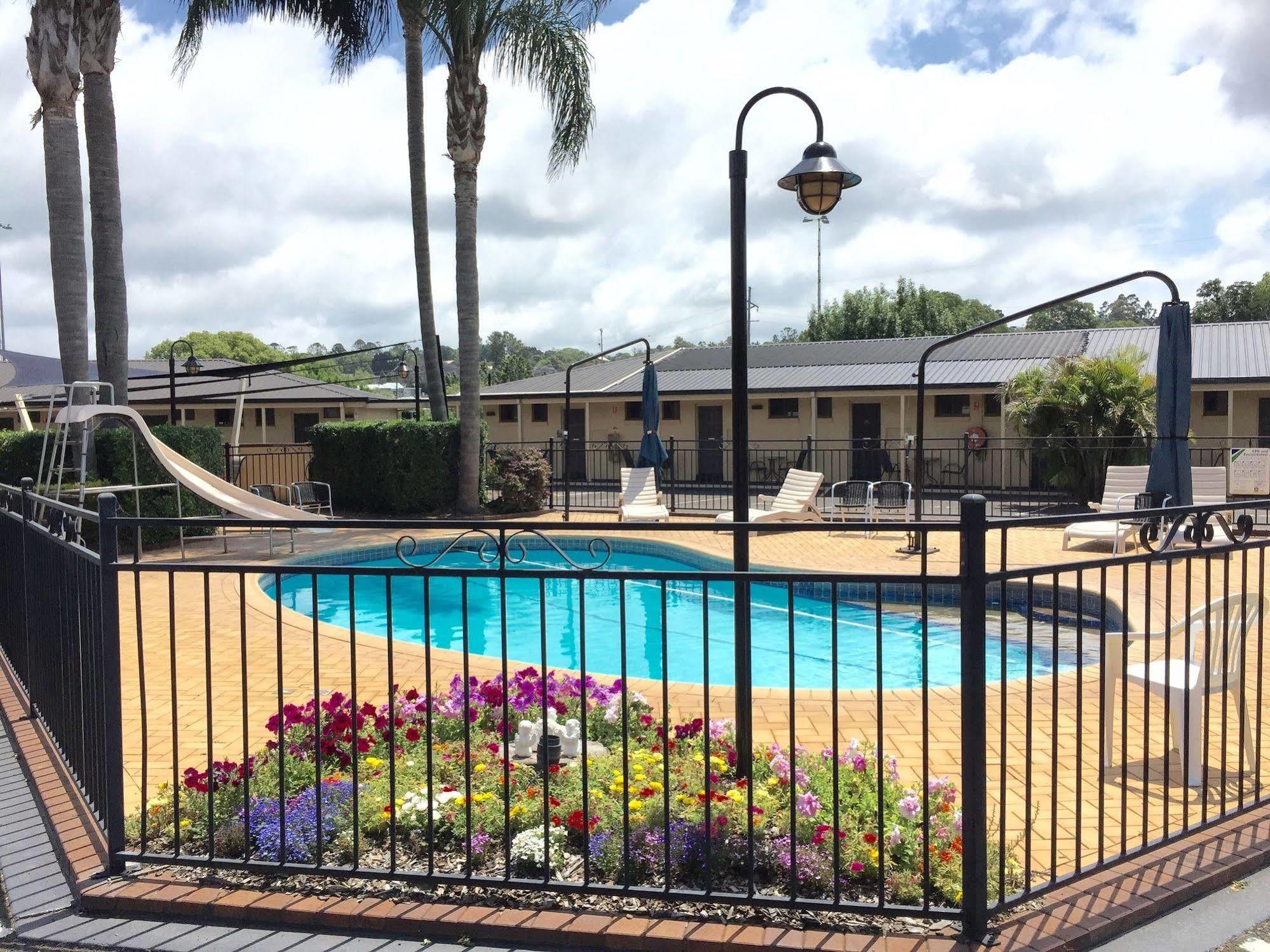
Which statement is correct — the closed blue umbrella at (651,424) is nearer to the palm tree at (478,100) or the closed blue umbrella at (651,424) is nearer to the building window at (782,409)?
the palm tree at (478,100)

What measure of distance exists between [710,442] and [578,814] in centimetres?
2159

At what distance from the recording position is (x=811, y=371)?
24031mm

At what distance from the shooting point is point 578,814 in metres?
3.06

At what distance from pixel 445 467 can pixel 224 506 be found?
5.57 meters

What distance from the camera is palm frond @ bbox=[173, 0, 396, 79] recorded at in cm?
1477

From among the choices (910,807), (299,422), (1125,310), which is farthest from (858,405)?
(1125,310)

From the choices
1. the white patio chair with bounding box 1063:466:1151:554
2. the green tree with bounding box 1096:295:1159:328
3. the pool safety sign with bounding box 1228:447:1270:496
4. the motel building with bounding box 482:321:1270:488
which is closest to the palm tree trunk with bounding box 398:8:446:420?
the motel building with bounding box 482:321:1270:488

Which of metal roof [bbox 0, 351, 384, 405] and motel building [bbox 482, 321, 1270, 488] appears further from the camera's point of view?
metal roof [bbox 0, 351, 384, 405]

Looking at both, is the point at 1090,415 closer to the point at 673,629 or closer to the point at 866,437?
the point at 866,437

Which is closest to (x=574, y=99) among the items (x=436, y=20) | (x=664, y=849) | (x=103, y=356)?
(x=436, y=20)

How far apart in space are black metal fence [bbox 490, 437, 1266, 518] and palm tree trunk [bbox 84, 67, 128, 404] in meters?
6.66

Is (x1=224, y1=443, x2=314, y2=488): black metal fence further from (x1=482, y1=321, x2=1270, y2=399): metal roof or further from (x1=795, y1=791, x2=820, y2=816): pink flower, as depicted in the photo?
(x1=795, y1=791, x2=820, y2=816): pink flower

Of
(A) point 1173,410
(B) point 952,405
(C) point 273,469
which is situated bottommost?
(C) point 273,469

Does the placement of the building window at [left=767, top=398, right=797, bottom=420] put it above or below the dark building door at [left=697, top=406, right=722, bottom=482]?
above
